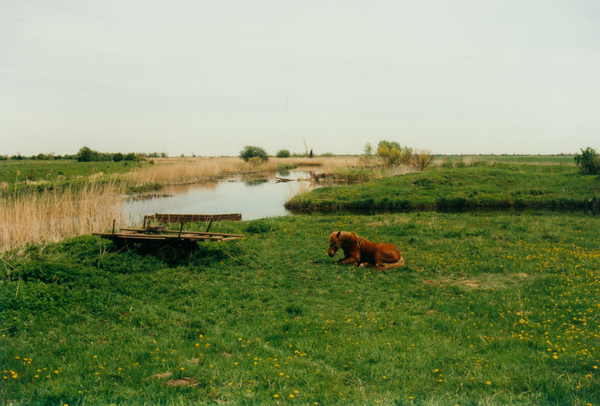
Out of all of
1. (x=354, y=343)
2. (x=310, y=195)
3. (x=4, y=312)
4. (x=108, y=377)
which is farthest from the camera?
(x=310, y=195)

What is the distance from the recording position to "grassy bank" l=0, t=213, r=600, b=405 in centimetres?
437

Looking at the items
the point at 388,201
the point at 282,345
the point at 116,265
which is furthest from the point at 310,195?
the point at 282,345

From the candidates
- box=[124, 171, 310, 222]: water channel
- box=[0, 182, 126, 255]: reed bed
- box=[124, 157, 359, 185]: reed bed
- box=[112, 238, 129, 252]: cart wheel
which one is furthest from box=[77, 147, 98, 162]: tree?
box=[112, 238, 129, 252]: cart wheel

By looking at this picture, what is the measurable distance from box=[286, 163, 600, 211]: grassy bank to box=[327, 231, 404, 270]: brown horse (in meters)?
14.1

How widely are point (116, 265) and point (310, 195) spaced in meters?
18.7

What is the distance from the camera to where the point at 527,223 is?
1590cm

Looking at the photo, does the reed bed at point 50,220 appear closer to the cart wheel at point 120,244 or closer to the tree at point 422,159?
the cart wheel at point 120,244

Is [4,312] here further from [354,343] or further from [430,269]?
[430,269]

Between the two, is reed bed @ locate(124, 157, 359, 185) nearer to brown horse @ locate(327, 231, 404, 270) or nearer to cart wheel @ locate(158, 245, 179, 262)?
cart wheel @ locate(158, 245, 179, 262)

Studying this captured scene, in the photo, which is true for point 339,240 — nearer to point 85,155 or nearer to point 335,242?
point 335,242

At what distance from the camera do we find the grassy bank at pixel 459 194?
968 inches

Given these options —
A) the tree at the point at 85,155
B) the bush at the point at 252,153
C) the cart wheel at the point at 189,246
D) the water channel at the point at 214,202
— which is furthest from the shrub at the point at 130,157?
the cart wheel at the point at 189,246

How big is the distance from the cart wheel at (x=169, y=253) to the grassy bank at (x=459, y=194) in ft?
49.8

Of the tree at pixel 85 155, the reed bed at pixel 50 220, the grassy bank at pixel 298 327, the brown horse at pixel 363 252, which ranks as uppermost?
the tree at pixel 85 155
